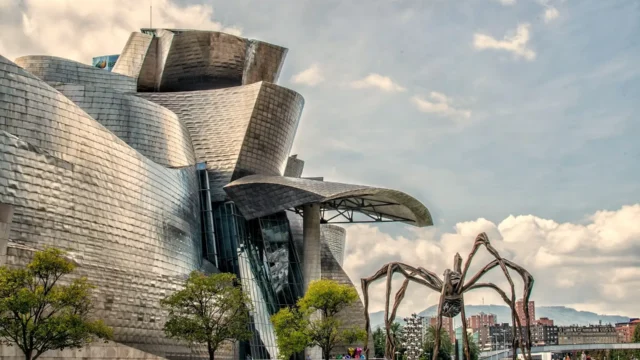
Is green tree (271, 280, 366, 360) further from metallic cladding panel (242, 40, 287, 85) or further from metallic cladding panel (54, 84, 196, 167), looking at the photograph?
metallic cladding panel (242, 40, 287, 85)

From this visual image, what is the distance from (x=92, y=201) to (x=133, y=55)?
1015 inches

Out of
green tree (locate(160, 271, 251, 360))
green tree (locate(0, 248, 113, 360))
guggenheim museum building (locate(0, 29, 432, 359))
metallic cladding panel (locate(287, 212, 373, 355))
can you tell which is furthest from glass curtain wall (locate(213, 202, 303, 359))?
green tree (locate(0, 248, 113, 360))

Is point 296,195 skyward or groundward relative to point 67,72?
groundward

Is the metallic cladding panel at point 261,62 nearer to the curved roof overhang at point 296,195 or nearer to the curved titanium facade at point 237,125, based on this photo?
the curved titanium facade at point 237,125

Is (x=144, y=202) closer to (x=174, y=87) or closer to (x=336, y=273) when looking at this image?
(x=336, y=273)

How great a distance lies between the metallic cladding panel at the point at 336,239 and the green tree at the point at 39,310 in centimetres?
3900

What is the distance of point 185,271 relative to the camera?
48.1 m

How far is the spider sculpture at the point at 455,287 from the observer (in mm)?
21484

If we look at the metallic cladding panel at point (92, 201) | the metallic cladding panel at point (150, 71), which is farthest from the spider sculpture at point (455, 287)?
the metallic cladding panel at point (150, 71)

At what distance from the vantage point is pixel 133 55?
63.1 metres

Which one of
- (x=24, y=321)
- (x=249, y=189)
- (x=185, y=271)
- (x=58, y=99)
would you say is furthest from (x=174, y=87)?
(x=24, y=321)

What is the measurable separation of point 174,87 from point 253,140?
12.4 m

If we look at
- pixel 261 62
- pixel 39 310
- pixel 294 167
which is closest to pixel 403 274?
pixel 39 310

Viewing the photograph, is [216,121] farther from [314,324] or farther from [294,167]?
[314,324]
